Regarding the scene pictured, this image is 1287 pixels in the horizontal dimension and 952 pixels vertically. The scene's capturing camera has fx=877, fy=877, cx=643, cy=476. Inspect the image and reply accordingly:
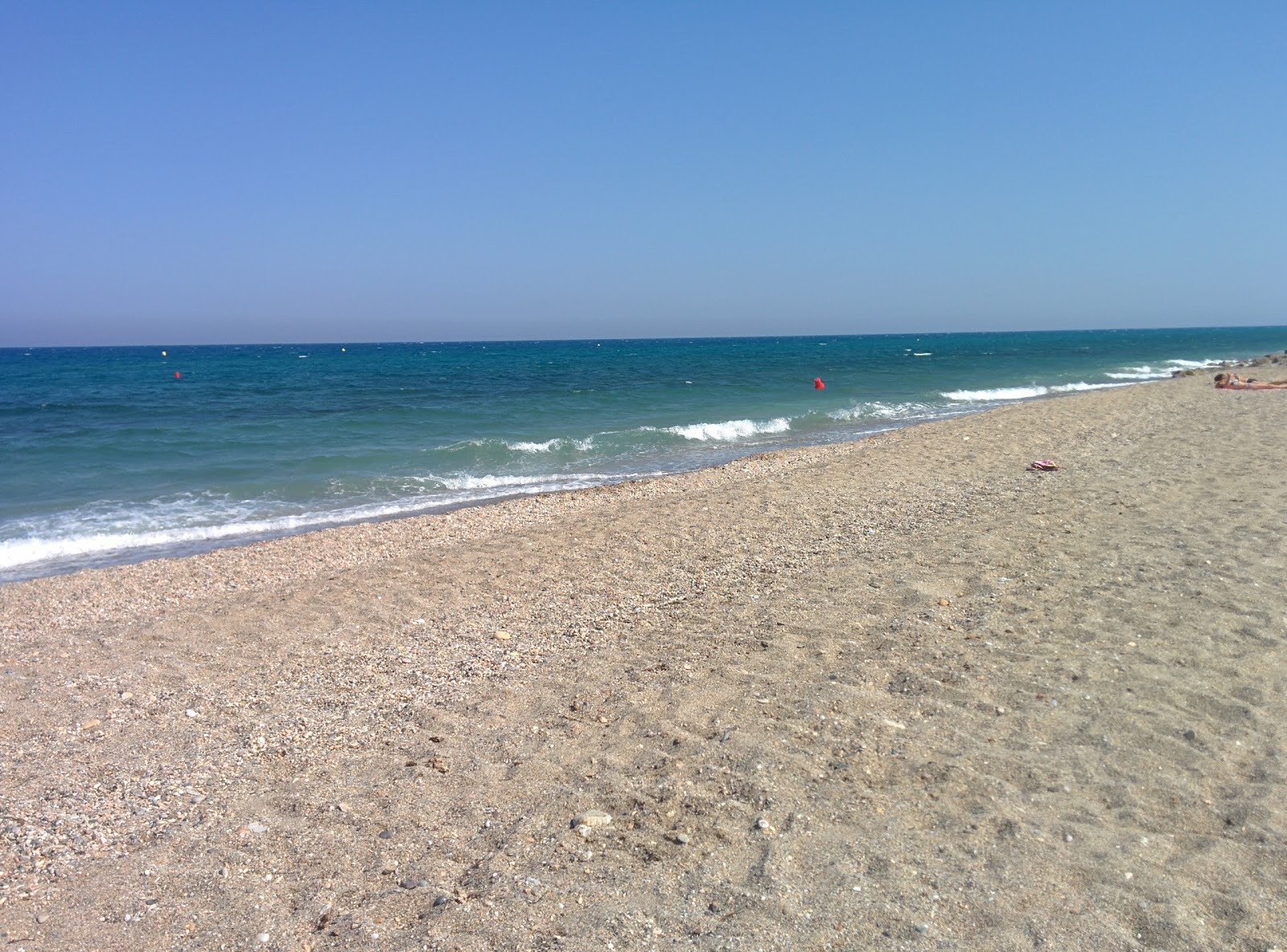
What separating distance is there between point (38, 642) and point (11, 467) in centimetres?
1215

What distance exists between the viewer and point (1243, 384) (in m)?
22.6

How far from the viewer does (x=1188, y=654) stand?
4758 millimetres

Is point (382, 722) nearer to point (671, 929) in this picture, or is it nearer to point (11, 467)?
point (671, 929)

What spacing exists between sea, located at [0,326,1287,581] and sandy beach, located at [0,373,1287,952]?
432 centimetres

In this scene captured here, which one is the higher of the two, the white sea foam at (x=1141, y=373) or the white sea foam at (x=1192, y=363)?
the white sea foam at (x=1192, y=363)

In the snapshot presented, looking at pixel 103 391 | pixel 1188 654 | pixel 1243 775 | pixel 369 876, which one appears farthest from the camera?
pixel 103 391

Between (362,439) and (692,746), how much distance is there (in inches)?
705

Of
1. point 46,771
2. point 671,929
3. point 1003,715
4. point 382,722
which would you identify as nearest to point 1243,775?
point 1003,715

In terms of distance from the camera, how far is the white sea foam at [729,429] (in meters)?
20.7

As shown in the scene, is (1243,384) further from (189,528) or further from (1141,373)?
(189,528)

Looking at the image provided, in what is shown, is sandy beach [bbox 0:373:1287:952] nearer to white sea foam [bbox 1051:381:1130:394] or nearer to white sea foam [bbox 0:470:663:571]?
white sea foam [bbox 0:470:663:571]

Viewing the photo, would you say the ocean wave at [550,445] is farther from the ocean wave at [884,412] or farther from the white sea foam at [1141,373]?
the white sea foam at [1141,373]

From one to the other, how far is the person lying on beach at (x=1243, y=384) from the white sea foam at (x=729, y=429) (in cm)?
1110

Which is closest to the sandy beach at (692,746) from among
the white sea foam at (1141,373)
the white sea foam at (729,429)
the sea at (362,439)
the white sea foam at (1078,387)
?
the sea at (362,439)
